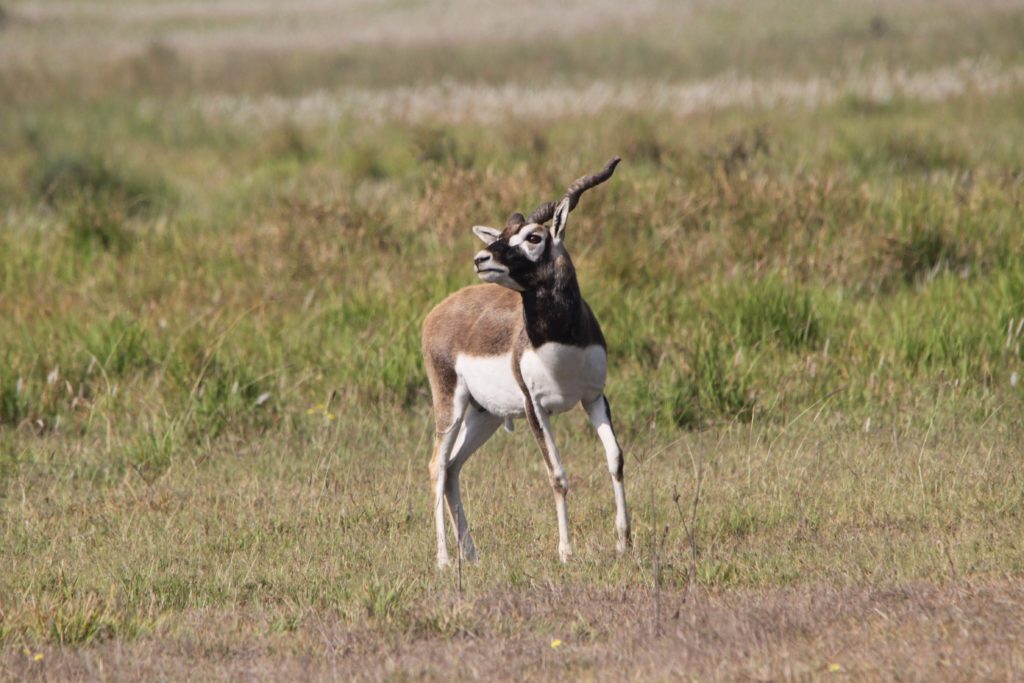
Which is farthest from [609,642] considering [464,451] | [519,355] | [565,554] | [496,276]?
[464,451]

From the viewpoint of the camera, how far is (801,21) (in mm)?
39688

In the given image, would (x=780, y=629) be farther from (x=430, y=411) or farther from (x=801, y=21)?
(x=801, y=21)

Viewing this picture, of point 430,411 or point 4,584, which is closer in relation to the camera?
point 4,584

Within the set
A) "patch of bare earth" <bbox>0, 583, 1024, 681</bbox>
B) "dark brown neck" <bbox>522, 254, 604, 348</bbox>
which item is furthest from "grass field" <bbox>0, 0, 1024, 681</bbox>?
"dark brown neck" <bbox>522, 254, 604, 348</bbox>

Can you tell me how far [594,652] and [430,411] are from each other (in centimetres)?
397

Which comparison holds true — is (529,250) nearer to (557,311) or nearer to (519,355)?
(557,311)

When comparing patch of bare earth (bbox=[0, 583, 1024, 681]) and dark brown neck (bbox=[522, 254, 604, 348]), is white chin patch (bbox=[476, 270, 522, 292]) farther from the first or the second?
patch of bare earth (bbox=[0, 583, 1024, 681])

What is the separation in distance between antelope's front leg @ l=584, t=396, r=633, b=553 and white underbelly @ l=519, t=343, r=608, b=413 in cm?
9

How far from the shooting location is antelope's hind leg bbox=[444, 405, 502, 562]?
19.8ft

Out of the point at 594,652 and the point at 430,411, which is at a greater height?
the point at 594,652

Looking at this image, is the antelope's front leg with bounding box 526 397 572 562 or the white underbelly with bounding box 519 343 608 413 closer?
the white underbelly with bounding box 519 343 608 413

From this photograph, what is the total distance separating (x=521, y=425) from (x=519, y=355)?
2.58 metres

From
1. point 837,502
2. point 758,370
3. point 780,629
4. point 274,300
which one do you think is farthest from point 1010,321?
point 274,300

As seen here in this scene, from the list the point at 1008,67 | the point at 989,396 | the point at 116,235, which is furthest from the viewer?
the point at 1008,67
